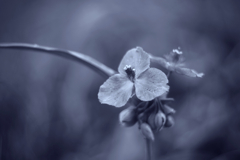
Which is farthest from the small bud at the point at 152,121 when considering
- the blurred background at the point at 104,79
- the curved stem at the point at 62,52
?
the blurred background at the point at 104,79

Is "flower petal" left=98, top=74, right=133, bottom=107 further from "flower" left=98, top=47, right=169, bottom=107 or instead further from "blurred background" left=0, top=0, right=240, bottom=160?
"blurred background" left=0, top=0, right=240, bottom=160

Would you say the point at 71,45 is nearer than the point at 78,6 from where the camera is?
Yes

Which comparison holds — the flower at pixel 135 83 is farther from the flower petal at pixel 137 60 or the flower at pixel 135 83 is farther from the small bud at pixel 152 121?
the small bud at pixel 152 121

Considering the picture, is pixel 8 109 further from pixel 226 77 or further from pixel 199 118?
A: pixel 226 77

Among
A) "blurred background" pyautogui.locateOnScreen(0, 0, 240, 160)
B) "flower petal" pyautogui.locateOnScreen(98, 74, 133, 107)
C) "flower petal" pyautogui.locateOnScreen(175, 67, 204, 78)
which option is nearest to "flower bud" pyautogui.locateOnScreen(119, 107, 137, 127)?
"flower petal" pyautogui.locateOnScreen(98, 74, 133, 107)

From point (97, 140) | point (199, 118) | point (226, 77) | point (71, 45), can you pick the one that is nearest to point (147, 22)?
point (71, 45)
